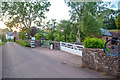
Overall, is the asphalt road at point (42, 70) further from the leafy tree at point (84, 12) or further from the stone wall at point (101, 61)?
the leafy tree at point (84, 12)

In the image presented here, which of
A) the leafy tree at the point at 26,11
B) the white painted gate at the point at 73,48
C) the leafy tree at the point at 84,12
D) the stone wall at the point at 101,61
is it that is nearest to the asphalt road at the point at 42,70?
the stone wall at the point at 101,61

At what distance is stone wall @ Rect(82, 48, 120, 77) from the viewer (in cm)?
471

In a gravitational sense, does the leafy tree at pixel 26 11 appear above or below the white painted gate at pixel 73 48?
above

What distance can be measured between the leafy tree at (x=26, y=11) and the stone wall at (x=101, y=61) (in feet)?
51.6

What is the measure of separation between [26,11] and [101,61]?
1767 cm

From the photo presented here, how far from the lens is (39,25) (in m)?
21.8

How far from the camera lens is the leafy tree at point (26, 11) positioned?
61.4ft

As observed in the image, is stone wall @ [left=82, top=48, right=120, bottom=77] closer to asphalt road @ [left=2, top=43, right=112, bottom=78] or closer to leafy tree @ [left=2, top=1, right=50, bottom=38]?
asphalt road @ [left=2, top=43, right=112, bottom=78]

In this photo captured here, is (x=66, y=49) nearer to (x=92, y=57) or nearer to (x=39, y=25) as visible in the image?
(x=92, y=57)

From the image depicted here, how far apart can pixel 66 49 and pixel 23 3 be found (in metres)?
12.1

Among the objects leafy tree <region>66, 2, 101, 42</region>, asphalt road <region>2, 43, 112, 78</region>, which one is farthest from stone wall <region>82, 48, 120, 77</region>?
leafy tree <region>66, 2, 101, 42</region>

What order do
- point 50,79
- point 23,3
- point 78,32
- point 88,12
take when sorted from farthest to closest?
1. point 23,3
2. point 78,32
3. point 88,12
4. point 50,79

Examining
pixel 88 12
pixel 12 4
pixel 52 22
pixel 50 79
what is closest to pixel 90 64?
pixel 50 79

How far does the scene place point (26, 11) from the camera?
19766mm
